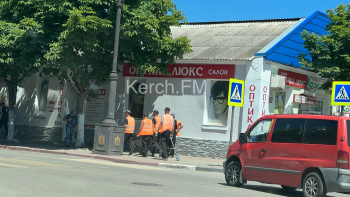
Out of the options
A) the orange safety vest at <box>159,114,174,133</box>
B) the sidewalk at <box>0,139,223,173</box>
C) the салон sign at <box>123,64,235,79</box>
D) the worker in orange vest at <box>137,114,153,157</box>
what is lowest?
the sidewalk at <box>0,139,223,173</box>

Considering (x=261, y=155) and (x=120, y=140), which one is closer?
(x=261, y=155)

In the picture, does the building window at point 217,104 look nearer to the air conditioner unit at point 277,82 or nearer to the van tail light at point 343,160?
the air conditioner unit at point 277,82

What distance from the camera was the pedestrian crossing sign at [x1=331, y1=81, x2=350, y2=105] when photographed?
1362cm

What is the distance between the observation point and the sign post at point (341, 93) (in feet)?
44.7

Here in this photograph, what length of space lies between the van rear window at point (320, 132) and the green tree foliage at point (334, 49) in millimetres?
9147

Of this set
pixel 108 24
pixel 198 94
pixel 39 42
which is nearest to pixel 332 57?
pixel 198 94

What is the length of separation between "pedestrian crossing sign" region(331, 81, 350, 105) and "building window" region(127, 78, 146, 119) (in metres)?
10.8

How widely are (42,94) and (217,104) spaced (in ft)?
34.3

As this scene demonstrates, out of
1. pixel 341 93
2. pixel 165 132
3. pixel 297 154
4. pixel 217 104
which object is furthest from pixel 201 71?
pixel 297 154

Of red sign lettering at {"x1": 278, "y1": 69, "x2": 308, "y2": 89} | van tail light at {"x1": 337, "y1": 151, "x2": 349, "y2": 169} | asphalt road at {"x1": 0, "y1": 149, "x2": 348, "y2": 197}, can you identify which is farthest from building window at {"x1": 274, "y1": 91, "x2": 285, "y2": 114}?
van tail light at {"x1": 337, "y1": 151, "x2": 349, "y2": 169}

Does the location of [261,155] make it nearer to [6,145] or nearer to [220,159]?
[220,159]

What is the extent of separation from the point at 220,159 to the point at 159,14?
627 cm

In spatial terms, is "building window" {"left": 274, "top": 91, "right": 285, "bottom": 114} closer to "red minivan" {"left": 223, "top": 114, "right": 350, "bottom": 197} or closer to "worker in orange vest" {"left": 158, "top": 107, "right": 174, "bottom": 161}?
"worker in orange vest" {"left": 158, "top": 107, "right": 174, "bottom": 161}

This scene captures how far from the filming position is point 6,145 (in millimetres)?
20609
